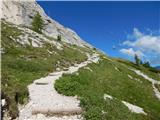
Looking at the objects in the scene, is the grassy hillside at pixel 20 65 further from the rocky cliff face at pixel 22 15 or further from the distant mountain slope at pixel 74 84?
the rocky cliff face at pixel 22 15

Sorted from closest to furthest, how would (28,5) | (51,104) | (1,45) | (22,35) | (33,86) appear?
(51,104)
(33,86)
(1,45)
(22,35)
(28,5)

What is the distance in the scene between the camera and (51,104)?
25.7 m

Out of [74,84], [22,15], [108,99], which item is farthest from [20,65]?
[22,15]

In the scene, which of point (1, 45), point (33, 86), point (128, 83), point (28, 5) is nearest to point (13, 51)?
point (1, 45)

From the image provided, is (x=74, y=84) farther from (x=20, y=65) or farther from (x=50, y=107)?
(x=20, y=65)

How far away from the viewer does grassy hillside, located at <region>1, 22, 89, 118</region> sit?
27.9 m

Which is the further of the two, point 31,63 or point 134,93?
point 31,63

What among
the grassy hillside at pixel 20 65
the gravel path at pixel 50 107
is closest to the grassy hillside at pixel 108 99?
the gravel path at pixel 50 107

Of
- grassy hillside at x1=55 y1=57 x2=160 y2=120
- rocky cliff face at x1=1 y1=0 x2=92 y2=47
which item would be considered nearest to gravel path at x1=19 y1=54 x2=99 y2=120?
grassy hillside at x1=55 y1=57 x2=160 y2=120

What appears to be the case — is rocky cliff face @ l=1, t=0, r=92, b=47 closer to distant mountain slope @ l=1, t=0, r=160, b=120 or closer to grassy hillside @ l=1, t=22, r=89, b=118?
distant mountain slope @ l=1, t=0, r=160, b=120

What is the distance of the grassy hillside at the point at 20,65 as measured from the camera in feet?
91.4

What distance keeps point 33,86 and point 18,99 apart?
658 cm

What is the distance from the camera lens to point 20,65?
4716 centimetres

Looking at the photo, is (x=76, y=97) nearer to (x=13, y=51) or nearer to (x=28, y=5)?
(x=13, y=51)
